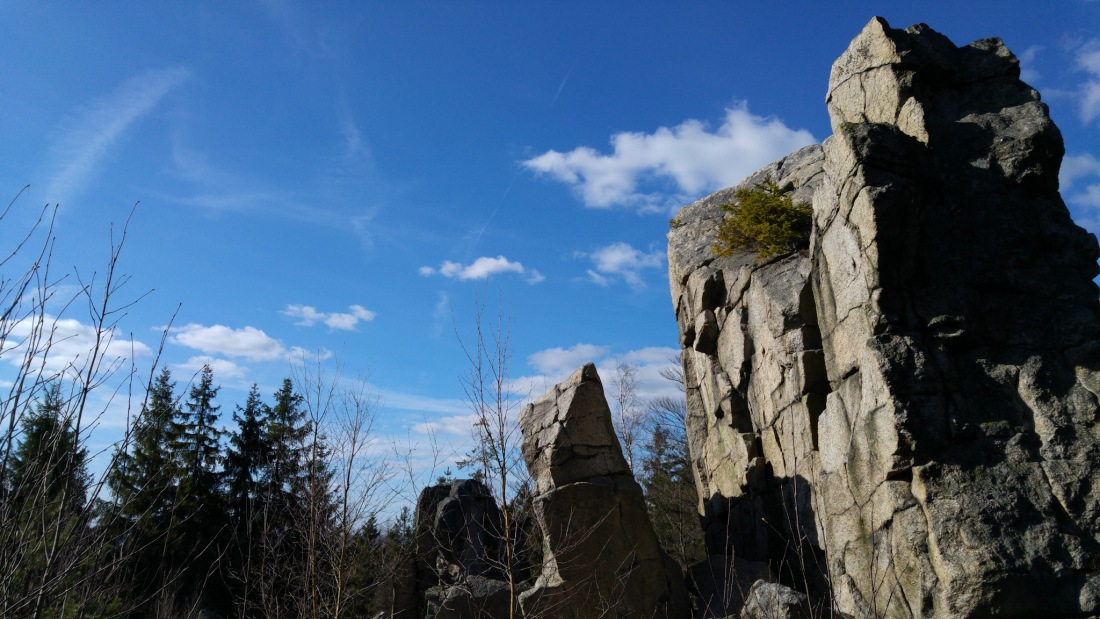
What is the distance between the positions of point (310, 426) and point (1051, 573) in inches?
454

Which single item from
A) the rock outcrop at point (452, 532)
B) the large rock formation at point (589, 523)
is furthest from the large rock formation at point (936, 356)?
the rock outcrop at point (452, 532)

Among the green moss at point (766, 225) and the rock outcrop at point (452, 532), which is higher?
the green moss at point (766, 225)

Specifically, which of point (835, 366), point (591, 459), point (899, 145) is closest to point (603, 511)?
point (591, 459)

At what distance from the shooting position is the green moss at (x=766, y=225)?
14414 millimetres

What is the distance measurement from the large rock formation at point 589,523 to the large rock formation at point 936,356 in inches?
90.2

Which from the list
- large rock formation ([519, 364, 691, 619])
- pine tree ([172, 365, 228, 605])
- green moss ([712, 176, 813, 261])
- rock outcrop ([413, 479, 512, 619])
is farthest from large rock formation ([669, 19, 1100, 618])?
pine tree ([172, 365, 228, 605])

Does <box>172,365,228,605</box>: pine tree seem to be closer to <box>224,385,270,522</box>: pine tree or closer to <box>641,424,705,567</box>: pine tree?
<box>224,385,270,522</box>: pine tree

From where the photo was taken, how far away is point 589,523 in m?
13.0

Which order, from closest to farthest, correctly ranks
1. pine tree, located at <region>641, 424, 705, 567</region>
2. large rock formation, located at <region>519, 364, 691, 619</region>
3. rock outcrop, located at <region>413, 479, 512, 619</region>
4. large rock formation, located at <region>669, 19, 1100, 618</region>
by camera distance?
large rock formation, located at <region>669, 19, 1100, 618</region>
large rock formation, located at <region>519, 364, 691, 619</region>
rock outcrop, located at <region>413, 479, 512, 619</region>
pine tree, located at <region>641, 424, 705, 567</region>

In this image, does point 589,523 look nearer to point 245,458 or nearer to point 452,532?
point 452,532

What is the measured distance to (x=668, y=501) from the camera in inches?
Result: 990

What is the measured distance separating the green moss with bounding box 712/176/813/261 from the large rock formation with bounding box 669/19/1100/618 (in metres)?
0.62

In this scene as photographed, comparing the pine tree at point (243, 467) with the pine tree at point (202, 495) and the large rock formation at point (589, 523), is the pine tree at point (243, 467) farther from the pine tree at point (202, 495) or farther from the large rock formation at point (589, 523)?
the large rock formation at point (589, 523)

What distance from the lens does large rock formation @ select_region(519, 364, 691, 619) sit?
1257cm
